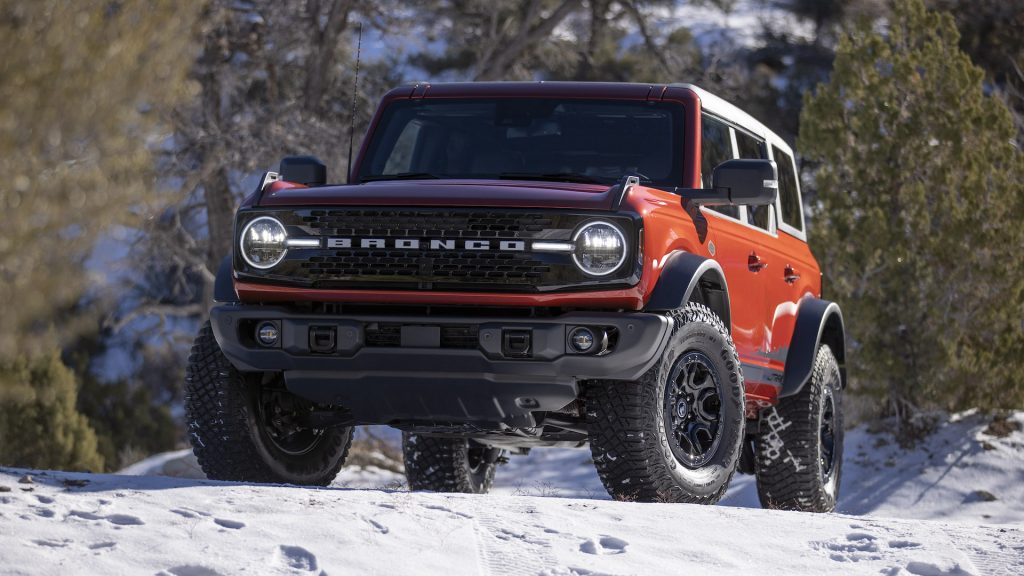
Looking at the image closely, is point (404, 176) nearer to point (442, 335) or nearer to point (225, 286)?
point (225, 286)

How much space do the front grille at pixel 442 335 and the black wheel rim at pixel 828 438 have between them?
358 centimetres

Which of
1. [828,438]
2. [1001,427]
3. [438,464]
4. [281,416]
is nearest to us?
[281,416]

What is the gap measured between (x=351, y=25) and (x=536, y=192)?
676 inches

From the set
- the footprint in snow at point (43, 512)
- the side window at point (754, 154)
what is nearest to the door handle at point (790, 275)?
the side window at point (754, 154)

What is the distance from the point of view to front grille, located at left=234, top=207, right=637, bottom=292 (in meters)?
5.79

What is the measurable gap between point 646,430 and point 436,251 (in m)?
1.09

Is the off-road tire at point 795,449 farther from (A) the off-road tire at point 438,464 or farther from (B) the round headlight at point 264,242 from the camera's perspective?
(B) the round headlight at point 264,242

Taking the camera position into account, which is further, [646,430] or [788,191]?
[788,191]

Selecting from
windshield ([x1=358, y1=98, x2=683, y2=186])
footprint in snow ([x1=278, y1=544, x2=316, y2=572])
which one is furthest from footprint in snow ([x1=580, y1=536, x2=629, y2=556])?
windshield ([x1=358, y1=98, x2=683, y2=186])

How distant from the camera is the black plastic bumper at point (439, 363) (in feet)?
18.7

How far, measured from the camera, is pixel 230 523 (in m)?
5.05

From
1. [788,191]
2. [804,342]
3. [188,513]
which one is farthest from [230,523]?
[788,191]

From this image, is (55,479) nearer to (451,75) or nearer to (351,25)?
(351,25)

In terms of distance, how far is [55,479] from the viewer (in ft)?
19.3
